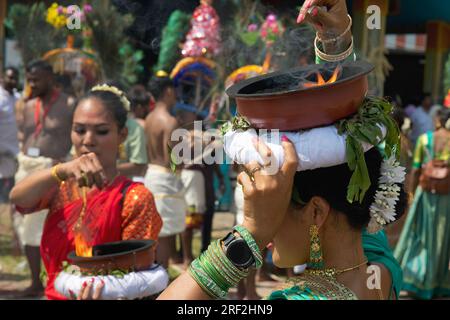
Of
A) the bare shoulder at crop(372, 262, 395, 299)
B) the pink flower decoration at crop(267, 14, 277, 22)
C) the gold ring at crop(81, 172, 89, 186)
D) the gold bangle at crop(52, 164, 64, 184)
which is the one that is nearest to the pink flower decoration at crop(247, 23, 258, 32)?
the pink flower decoration at crop(267, 14, 277, 22)

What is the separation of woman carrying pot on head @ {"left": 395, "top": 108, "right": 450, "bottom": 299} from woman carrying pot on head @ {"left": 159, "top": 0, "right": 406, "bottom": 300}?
4332 millimetres

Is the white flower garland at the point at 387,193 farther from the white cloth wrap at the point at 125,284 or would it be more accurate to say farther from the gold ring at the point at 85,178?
the gold ring at the point at 85,178

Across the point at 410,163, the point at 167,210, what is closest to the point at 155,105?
the point at 167,210

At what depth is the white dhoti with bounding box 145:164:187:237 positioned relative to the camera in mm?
6180

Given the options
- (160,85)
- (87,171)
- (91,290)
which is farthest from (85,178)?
(160,85)

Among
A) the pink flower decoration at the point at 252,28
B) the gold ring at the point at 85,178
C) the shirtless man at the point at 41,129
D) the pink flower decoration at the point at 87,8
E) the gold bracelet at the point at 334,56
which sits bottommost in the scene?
the shirtless man at the point at 41,129

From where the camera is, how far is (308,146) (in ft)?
5.38

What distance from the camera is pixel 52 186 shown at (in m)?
3.13

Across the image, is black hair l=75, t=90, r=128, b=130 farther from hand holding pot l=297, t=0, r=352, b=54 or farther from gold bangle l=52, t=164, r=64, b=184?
hand holding pot l=297, t=0, r=352, b=54

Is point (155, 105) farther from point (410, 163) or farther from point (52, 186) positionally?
point (52, 186)

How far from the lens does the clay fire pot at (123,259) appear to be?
2.71m

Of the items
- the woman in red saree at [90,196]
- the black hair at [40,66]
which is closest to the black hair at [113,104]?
the woman in red saree at [90,196]

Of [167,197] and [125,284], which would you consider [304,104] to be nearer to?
[125,284]

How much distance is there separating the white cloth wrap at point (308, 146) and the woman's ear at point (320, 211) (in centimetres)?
12
